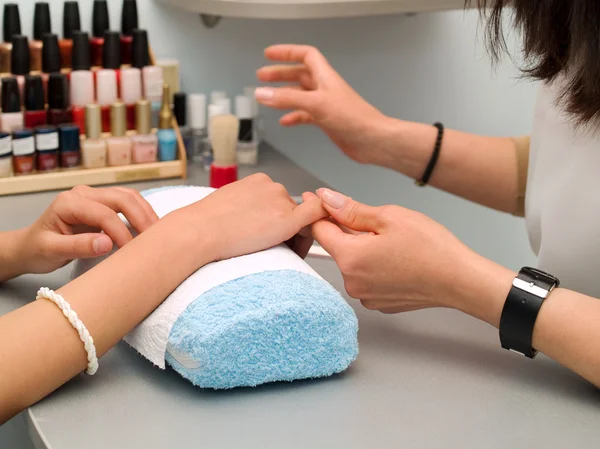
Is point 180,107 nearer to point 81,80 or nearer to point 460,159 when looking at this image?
point 81,80

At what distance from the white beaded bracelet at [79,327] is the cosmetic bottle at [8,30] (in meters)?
0.81

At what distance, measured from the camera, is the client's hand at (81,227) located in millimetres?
850

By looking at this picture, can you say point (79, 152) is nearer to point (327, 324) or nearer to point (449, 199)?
point (327, 324)

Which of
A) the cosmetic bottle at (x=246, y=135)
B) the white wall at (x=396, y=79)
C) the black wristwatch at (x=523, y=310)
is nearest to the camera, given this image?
the black wristwatch at (x=523, y=310)

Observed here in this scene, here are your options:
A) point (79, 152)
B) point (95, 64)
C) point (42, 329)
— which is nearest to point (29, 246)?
point (42, 329)

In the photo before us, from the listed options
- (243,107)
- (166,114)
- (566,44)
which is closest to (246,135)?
(243,107)

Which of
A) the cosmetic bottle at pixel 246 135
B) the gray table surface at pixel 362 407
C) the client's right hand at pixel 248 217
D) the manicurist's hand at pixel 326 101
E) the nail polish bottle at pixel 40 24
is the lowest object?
the gray table surface at pixel 362 407

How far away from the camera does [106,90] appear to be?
1.42 m

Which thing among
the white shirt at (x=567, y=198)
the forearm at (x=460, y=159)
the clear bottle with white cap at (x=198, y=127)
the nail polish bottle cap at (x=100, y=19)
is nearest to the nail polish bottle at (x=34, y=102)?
the nail polish bottle cap at (x=100, y=19)

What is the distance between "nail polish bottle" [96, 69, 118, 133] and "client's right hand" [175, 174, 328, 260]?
580 millimetres

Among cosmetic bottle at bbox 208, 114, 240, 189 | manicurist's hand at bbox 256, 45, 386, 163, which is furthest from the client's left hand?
cosmetic bottle at bbox 208, 114, 240, 189

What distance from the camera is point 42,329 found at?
2.34 feet

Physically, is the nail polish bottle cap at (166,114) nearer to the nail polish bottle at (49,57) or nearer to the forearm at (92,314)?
the nail polish bottle at (49,57)

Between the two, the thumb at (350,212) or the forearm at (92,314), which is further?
the thumb at (350,212)
